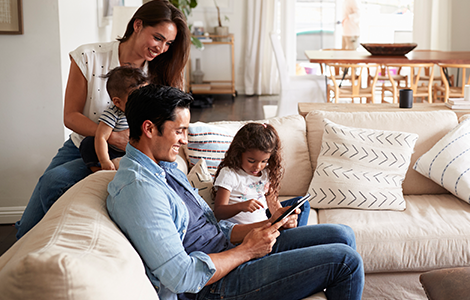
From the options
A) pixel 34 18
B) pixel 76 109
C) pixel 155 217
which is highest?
pixel 34 18

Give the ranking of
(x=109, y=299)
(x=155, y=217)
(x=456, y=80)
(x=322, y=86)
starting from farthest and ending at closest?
(x=456, y=80), (x=322, y=86), (x=155, y=217), (x=109, y=299)

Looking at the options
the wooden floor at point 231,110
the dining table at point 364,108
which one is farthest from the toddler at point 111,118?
the wooden floor at point 231,110

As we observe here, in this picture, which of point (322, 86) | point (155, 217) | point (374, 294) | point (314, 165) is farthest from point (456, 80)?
point (155, 217)

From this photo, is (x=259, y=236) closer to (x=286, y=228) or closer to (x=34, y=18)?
(x=286, y=228)

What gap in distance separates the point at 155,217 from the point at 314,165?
4.85 ft

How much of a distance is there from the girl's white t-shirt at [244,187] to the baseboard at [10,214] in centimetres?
164

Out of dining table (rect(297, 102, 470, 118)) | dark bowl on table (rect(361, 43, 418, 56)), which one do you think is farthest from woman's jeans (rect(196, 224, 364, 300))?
dark bowl on table (rect(361, 43, 418, 56))

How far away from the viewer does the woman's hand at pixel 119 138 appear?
1.78m

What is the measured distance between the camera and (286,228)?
1602 millimetres

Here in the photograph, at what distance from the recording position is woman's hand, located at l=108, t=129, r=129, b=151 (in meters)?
1.78

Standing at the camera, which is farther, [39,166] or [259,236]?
[39,166]

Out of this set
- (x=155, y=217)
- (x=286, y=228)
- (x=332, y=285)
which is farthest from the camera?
(x=286, y=228)

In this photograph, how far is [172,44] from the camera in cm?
198

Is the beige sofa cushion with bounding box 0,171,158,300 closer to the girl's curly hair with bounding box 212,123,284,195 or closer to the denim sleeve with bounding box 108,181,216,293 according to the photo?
the denim sleeve with bounding box 108,181,216,293
